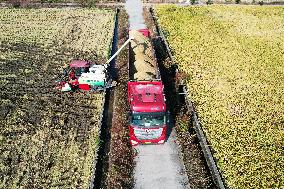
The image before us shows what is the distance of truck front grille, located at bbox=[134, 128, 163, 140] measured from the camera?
18.6 metres

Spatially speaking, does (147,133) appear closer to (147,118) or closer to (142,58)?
(147,118)

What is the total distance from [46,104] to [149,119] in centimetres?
721

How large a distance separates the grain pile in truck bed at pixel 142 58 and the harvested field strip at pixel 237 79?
8.68 feet

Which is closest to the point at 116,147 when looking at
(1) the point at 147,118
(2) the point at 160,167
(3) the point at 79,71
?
(1) the point at 147,118

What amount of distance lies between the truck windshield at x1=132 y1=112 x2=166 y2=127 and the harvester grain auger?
563 cm

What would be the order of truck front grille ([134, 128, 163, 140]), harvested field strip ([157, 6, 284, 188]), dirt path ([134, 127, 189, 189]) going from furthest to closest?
harvested field strip ([157, 6, 284, 188]) → truck front grille ([134, 128, 163, 140]) → dirt path ([134, 127, 189, 189])

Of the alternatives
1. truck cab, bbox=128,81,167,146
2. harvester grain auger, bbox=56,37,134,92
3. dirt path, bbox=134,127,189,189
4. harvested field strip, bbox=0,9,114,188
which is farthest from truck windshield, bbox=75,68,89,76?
dirt path, bbox=134,127,189,189

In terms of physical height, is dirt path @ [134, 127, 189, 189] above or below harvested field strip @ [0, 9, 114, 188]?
below

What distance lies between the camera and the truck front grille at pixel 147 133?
1862 cm

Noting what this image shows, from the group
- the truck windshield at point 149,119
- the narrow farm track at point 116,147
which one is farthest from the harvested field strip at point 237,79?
the narrow farm track at point 116,147

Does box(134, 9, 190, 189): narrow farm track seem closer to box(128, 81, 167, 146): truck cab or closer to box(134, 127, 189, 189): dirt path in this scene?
box(134, 127, 189, 189): dirt path

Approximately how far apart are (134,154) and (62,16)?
821 inches

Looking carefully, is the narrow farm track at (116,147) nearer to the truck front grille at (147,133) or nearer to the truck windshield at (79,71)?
the truck front grille at (147,133)

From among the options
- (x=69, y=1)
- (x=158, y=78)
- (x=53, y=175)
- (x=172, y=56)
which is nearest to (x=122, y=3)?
(x=69, y=1)
